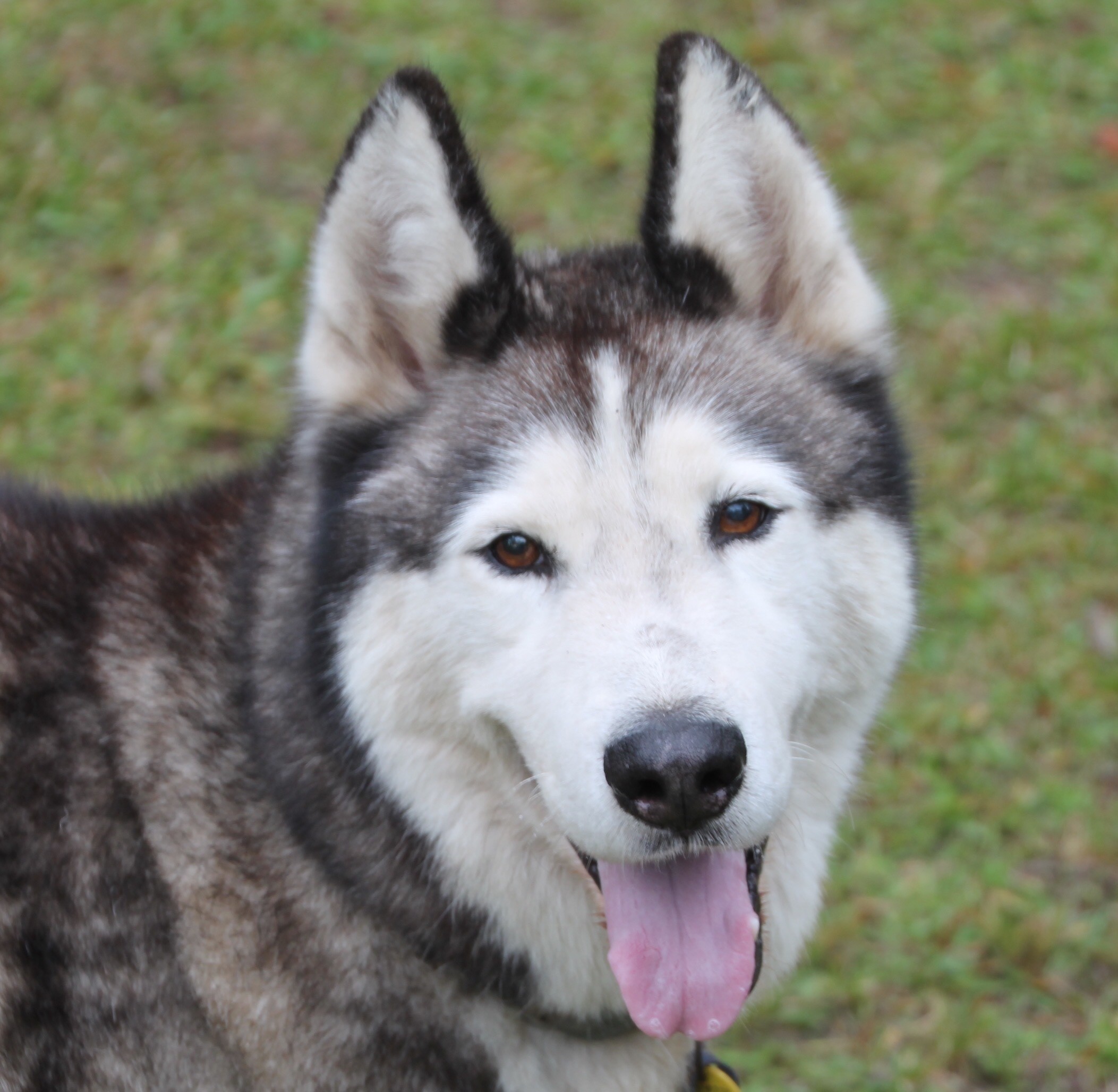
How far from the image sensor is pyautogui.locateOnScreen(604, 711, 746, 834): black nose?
7.99ft

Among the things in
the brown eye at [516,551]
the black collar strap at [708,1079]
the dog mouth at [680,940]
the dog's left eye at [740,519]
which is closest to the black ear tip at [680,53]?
the dog's left eye at [740,519]

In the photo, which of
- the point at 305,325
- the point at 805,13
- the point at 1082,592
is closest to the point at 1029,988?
the point at 1082,592

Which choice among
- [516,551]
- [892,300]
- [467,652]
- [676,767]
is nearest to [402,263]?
[516,551]

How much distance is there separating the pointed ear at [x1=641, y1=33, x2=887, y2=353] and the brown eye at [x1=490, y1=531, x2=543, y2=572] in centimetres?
75

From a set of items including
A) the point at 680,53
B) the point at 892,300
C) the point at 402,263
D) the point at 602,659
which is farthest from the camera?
the point at 892,300

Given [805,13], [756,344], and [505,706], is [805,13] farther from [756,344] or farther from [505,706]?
[505,706]

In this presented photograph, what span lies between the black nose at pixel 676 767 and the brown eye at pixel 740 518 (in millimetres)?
473

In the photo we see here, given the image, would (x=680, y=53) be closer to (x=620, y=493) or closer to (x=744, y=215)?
(x=744, y=215)

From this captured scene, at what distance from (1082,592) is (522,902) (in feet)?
12.2

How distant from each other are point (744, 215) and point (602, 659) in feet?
3.81

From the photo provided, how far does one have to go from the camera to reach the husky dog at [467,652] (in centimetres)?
275

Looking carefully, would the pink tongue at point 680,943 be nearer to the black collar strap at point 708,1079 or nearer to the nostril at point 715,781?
the nostril at point 715,781

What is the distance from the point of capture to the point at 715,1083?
11.0 ft

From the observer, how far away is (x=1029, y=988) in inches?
177
